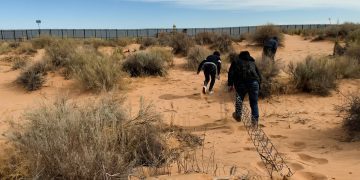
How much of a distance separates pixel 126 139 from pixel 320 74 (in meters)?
8.14

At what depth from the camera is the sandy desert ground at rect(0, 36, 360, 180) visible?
271 inches

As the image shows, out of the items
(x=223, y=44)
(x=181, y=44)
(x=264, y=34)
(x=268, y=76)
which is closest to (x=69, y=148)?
(x=268, y=76)

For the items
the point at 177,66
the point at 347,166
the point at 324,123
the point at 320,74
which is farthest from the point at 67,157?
the point at 177,66

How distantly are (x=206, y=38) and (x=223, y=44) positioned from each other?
2.59 metres

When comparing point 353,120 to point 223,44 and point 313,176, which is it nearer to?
point 313,176

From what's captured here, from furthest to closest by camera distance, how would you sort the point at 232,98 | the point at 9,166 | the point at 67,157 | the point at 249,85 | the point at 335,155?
the point at 232,98, the point at 249,85, the point at 335,155, the point at 9,166, the point at 67,157

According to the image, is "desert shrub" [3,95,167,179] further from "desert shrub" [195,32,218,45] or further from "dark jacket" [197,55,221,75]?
"desert shrub" [195,32,218,45]

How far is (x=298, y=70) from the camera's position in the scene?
13766 millimetres

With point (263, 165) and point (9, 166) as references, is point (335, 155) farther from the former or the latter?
point (9, 166)

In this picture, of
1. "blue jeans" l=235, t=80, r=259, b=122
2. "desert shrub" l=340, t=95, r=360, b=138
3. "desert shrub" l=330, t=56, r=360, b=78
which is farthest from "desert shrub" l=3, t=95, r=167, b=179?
"desert shrub" l=330, t=56, r=360, b=78

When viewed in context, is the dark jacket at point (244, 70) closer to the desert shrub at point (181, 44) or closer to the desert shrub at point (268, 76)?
the desert shrub at point (268, 76)

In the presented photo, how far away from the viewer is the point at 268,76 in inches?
533

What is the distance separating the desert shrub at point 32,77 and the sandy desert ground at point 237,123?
0.78 feet

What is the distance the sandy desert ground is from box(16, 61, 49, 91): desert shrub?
0.78 ft
